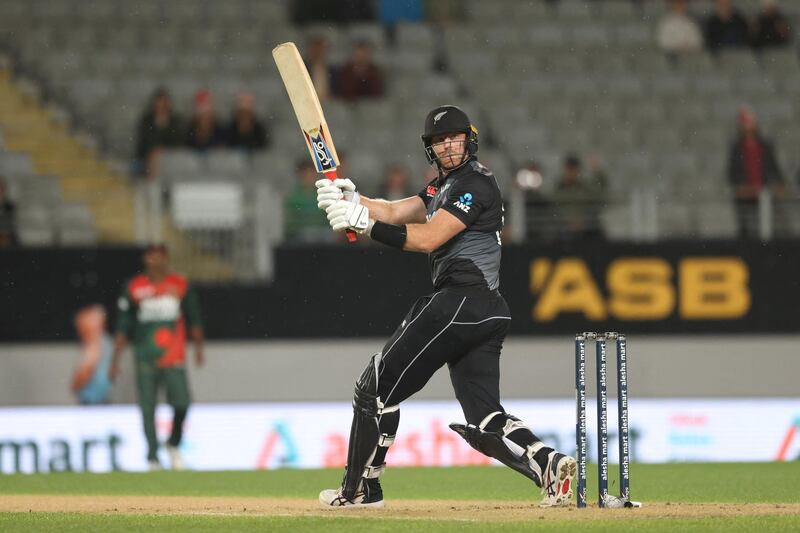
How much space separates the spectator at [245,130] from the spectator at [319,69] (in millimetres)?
811

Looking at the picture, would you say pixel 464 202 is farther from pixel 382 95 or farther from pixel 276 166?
pixel 382 95

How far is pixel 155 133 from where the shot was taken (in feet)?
52.0

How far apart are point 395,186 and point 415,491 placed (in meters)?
5.62

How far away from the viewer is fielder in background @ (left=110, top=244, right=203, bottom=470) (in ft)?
41.8

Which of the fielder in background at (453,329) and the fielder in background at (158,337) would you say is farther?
the fielder in background at (158,337)

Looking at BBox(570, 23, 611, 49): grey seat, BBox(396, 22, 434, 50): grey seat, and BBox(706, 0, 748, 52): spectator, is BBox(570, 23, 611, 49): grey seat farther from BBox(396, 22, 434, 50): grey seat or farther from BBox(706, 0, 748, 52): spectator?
BBox(396, 22, 434, 50): grey seat

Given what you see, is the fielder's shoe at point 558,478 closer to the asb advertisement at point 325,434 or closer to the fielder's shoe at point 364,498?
the fielder's shoe at point 364,498

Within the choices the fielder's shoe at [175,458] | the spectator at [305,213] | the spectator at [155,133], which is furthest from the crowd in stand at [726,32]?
the fielder's shoe at [175,458]

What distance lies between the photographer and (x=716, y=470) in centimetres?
1127

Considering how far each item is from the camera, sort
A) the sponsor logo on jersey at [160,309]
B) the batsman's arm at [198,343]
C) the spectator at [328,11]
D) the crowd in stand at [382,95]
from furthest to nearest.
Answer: the spectator at [328,11] → the crowd in stand at [382,95] → the batsman's arm at [198,343] → the sponsor logo on jersey at [160,309]

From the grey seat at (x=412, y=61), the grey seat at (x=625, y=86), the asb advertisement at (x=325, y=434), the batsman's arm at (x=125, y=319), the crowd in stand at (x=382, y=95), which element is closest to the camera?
the batsman's arm at (x=125, y=319)

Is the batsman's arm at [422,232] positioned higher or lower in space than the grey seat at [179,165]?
lower

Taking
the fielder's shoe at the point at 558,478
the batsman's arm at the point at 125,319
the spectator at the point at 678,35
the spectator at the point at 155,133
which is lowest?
the fielder's shoe at the point at 558,478

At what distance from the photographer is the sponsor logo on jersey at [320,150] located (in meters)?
7.77
